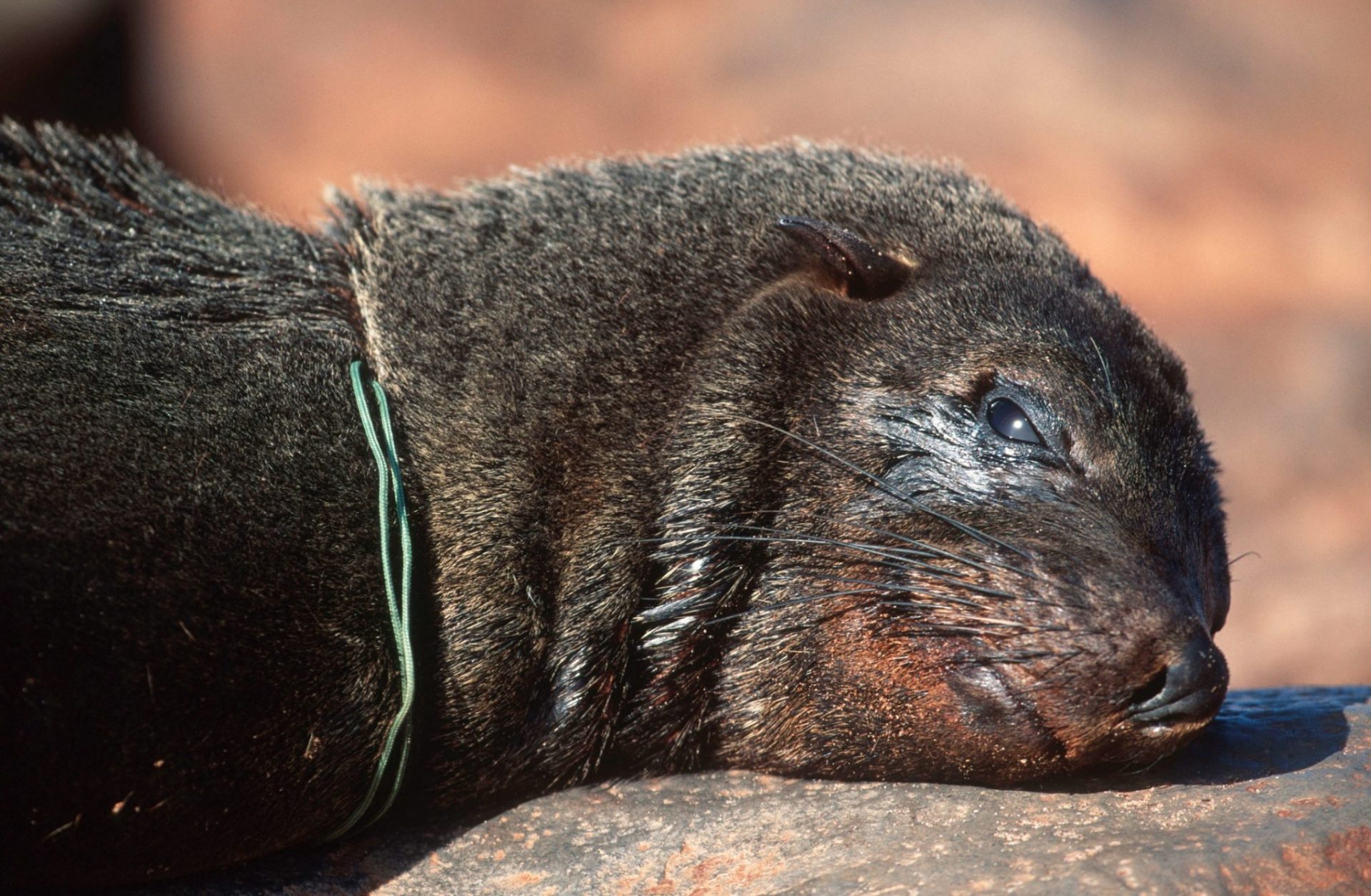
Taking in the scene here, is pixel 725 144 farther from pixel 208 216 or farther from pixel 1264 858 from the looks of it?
pixel 1264 858

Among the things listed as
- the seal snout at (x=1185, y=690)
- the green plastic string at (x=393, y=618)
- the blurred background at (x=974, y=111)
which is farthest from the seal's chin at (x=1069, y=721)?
the blurred background at (x=974, y=111)

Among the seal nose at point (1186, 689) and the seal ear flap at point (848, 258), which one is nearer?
the seal nose at point (1186, 689)

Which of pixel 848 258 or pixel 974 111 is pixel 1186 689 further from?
pixel 974 111

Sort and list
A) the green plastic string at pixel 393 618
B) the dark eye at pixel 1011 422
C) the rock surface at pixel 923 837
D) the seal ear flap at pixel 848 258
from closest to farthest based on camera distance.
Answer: the rock surface at pixel 923 837, the green plastic string at pixel 393 618, the dark eye at pixel 1011 422, the seal ear flap at pixel 848 258

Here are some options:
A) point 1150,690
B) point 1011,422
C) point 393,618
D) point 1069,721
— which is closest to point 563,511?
point 393,618

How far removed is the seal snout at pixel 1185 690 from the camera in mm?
3268

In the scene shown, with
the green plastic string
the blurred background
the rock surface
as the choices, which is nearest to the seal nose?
the rock surface

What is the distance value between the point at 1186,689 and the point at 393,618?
1.97 metres

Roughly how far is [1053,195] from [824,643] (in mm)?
Answer: 8349

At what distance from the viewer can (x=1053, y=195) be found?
11164 mm

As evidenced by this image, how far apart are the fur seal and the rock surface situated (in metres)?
0.11

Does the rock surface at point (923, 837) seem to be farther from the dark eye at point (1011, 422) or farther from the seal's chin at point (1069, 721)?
the dark eye at point (1011, 422)

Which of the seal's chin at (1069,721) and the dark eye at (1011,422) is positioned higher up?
the dark eye at (1011,422)

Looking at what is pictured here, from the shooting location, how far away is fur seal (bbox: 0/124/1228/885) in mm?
3273
